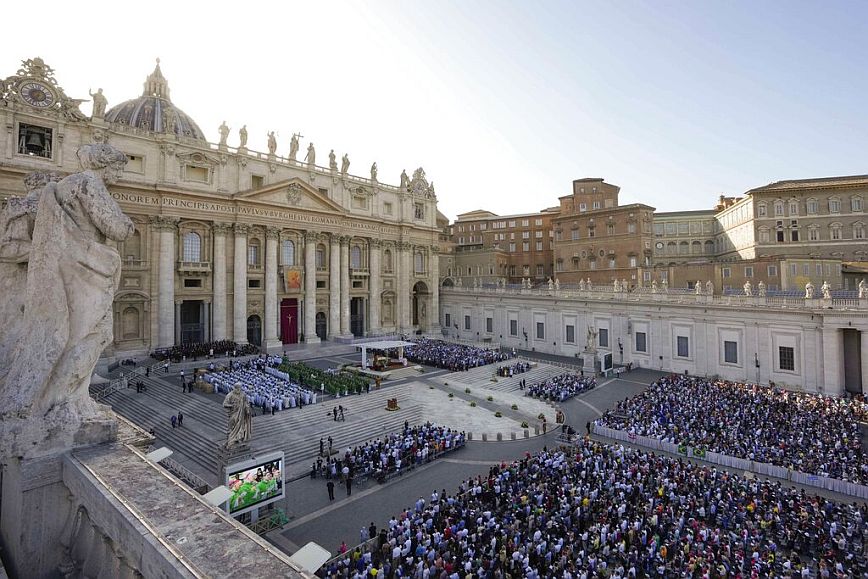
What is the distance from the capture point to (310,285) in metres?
47.1

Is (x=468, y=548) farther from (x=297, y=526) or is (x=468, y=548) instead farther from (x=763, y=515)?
(x=763, y=515)

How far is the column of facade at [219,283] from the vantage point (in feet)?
134

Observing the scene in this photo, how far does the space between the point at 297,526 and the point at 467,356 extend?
27.1 metres

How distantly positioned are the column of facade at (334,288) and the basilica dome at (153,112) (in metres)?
18.7

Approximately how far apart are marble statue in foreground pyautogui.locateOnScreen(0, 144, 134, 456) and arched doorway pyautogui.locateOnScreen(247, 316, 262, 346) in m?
39.8

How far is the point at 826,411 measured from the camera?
24.5m

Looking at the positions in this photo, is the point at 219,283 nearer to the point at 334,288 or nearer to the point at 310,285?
the point at 310,285

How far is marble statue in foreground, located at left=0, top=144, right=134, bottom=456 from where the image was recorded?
19.1ft

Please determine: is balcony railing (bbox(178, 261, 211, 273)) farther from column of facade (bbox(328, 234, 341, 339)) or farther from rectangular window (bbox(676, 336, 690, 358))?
rectangular window (bbox(676, 336, 690, 358))

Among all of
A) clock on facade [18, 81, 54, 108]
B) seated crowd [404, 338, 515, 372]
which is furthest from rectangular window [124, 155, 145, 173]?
seated crowd [404, 338, 515, 372]

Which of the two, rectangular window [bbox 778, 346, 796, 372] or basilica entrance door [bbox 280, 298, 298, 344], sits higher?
basilica entrance door [bbox 280, 298, 298, 344]

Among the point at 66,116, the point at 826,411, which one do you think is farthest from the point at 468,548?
the point at 66,116

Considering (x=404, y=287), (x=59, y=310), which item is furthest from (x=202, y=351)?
(x=59, y=310)

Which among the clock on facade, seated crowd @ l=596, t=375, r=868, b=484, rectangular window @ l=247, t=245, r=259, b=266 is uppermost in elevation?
the clock on facade
